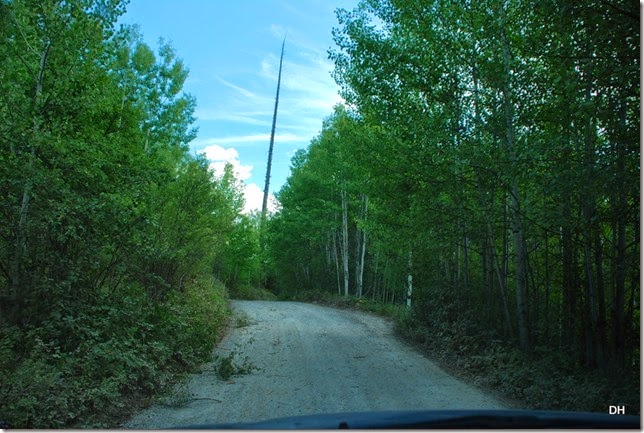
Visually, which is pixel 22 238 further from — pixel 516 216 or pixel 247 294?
pixel 247 294

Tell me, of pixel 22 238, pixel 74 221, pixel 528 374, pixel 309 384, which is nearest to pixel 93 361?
pixel 74 221

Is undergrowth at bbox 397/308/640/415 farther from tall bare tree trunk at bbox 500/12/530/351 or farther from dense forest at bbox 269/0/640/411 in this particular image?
tall bare tree trunk at bbox 500/12/530/351

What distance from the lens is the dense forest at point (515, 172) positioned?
4.97m

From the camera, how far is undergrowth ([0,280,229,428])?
165 inches

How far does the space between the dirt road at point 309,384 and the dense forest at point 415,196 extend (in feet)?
1.55

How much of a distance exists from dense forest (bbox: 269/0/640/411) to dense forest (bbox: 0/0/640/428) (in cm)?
4

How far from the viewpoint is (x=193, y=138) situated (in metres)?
17.3

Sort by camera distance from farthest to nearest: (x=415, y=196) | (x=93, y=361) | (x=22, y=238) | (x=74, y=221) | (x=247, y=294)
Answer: (x=247, y=294) < (x=415, y=196) < (x=22, y=238) < (x=74, y=221) < (x=93, y=361)

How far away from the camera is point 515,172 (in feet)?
20.3

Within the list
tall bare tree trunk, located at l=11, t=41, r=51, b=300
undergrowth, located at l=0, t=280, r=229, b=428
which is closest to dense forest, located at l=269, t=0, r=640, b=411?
undergrowth, located at l=0, t=280, r=229, b=428

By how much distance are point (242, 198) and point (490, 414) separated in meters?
25.7

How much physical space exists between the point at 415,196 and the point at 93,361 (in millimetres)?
6161

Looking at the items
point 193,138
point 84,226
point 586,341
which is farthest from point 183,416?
point 193,138

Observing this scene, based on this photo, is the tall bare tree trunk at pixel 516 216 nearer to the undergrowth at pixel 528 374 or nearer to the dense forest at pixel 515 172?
the dense forest at pixel 515 172
